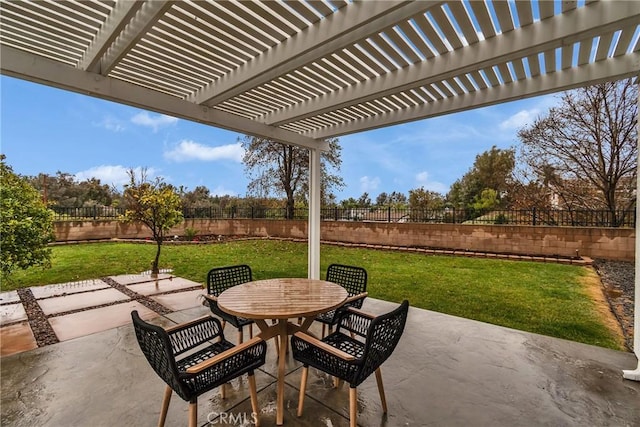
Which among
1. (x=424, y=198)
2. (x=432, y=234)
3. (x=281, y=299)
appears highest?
(x=424, y=198)

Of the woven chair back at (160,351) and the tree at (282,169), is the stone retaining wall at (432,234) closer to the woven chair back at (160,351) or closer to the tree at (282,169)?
the tree at (282,169)

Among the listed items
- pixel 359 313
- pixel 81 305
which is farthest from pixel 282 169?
pixel 359 313

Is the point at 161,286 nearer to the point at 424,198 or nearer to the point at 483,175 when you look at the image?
the point at 424,198

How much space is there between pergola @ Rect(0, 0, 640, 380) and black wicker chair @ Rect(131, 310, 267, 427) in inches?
83.8

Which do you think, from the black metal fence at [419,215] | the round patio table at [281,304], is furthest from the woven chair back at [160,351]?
the black metal fence at [419,215]

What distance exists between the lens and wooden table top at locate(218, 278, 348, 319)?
2.06m

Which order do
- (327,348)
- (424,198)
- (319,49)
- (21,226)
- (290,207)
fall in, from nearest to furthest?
(327,348) → (319,49) → (21,226) → (424,198) → (290,207)

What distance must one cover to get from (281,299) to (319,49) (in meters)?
2.16

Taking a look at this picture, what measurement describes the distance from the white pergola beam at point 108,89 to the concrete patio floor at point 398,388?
2625mm

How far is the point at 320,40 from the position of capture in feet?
7.61

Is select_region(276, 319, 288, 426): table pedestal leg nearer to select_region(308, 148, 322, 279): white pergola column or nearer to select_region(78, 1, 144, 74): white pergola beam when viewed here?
select_region(78, 1, 144, 74): white pergola beam

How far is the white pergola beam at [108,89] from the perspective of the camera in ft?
8.23

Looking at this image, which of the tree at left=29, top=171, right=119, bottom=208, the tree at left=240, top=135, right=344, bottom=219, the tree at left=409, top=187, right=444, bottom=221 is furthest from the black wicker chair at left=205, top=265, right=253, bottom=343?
the tree at left=29, top=171, right=119, bottom=208

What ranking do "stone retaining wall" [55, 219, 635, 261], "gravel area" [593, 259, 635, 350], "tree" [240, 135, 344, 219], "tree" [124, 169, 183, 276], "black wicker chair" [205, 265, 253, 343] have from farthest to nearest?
"tree" [240, 135, 344, 219], "stone retaining wall" [55, 219, 635, 261], "tree" [124, 169, 183, 276], "gravel area" [593, 259, 635, 350], "black wicker chair" [205, 265, 253, 343]
